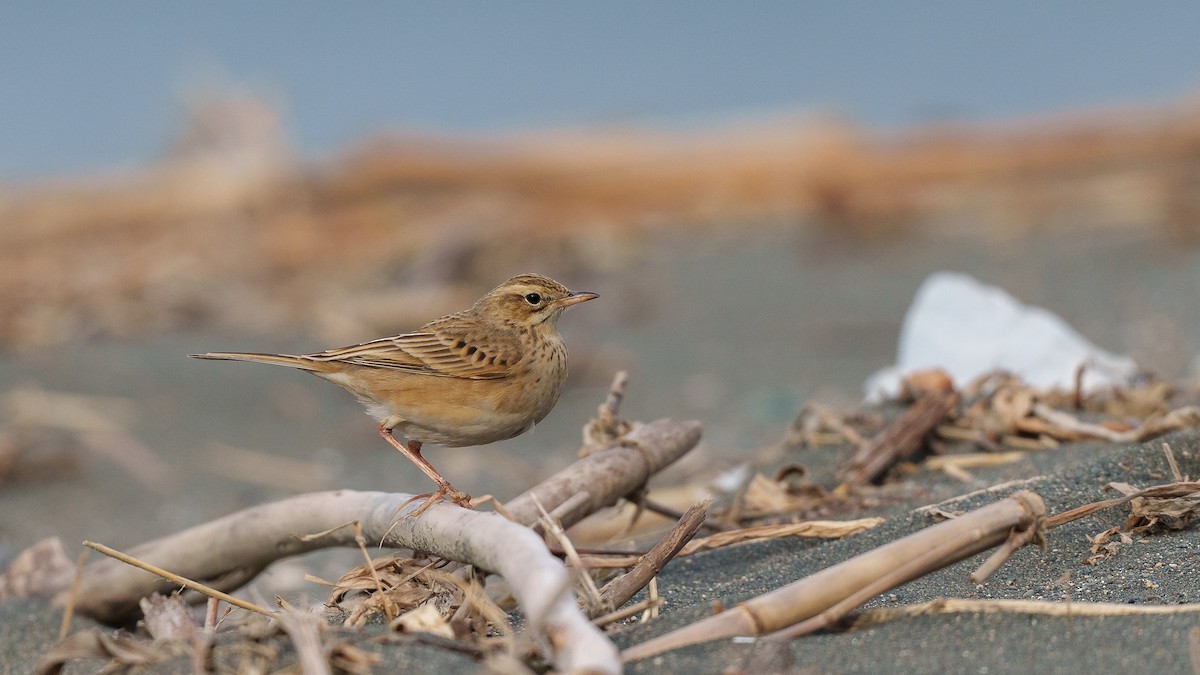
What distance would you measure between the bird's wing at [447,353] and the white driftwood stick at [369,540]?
566mm

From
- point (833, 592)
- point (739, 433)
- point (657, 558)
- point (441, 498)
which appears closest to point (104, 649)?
point (441, 498)

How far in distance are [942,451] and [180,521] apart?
4.19m

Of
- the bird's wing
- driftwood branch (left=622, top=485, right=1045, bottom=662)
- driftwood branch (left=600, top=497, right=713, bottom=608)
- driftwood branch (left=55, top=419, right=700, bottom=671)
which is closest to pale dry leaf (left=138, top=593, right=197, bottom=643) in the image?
driftwood branch (left=55, top=419, right=700, bottom=671)

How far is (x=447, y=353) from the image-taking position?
13.5ft

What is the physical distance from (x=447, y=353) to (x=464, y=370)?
14 centimetres

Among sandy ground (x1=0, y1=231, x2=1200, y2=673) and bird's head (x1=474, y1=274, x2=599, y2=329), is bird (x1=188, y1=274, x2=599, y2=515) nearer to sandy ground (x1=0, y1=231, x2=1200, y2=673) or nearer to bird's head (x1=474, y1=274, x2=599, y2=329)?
bird's head (x1=474, y1=274, x2=599, y2=329)

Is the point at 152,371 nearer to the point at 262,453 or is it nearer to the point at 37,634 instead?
the point at 262,453

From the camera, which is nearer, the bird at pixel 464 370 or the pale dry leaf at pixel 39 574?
the bird at pixel 464 370

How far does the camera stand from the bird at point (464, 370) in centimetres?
389

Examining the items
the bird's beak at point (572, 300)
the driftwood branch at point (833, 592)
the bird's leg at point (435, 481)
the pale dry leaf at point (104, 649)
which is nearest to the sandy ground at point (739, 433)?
the driftwood branch at point (833, 592)

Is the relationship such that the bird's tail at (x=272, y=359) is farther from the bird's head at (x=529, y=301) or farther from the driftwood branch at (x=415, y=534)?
the bird's head at (x=529, y=301)

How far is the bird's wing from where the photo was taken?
397 cm

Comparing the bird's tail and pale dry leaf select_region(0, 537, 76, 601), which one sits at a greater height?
the bird's tail

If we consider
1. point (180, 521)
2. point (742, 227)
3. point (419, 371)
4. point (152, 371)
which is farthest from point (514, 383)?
point (742, 227)
